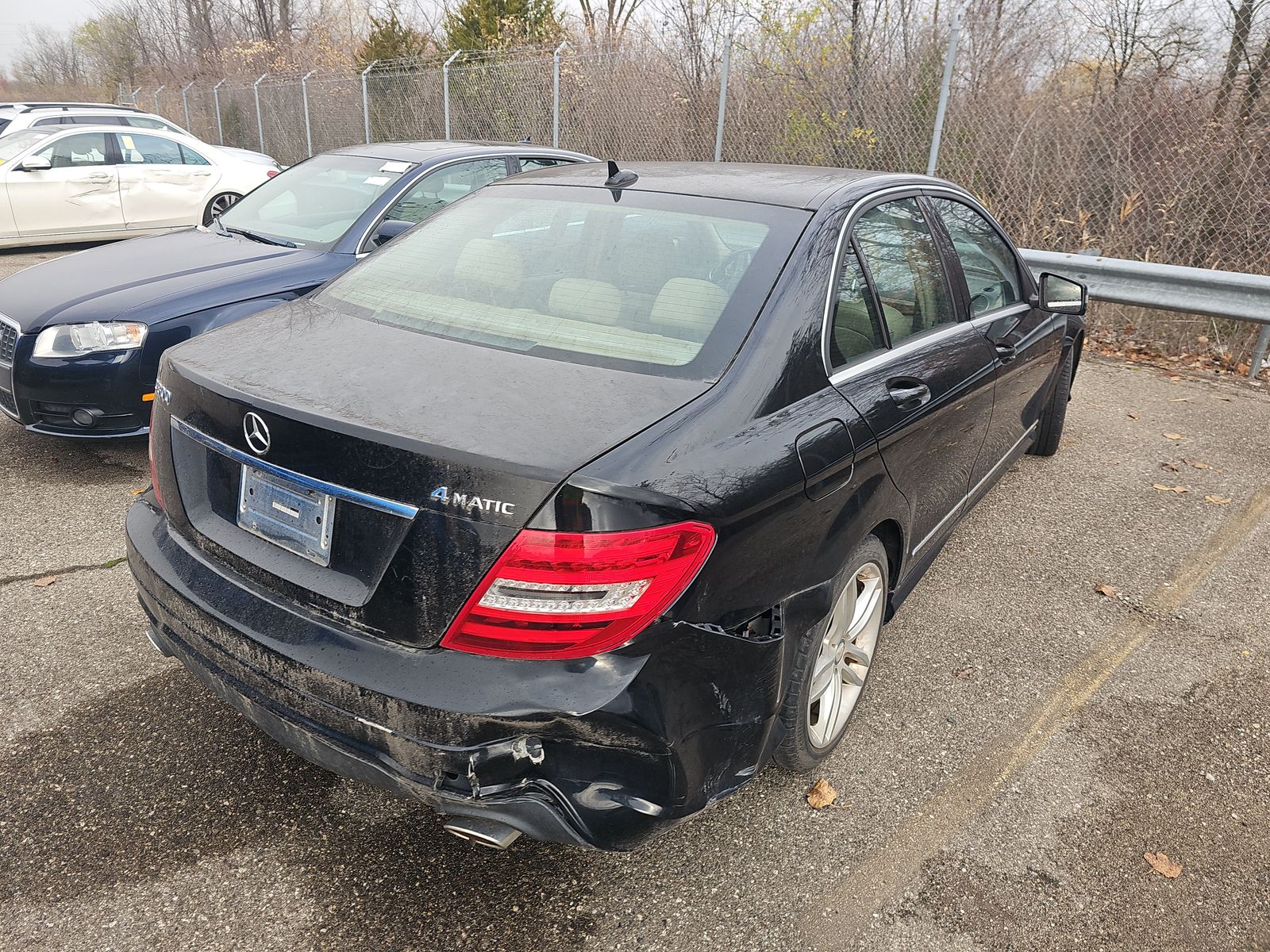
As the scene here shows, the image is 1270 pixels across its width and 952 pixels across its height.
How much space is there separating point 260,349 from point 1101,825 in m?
2.65

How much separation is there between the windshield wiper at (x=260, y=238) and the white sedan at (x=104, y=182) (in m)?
5.04

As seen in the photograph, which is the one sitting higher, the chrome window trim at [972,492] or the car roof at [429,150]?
the car roof at [429,150]

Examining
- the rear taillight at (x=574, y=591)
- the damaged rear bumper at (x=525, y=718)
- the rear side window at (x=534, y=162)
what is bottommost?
the damaged rear bumper at (x=525, y=718)

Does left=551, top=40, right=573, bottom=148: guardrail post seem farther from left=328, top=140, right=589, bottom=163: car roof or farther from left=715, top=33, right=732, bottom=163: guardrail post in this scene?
left=328, top=140, right=589, bottom=163: car roof

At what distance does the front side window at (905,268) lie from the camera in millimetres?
2781

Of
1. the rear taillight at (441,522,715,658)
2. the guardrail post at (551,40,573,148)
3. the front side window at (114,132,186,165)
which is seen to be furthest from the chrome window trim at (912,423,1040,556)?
the front side window at (114,132,186,165)

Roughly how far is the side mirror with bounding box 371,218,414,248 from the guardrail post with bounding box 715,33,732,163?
5793 millimetres

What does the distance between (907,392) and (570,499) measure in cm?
130

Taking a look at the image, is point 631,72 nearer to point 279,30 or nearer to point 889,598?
point 889,598

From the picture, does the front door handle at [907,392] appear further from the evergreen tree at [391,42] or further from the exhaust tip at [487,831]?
the evergreen tree at [391,42]

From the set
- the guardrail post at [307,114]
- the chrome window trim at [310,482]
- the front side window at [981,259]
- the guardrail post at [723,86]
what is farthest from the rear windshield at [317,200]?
the guardrail post at [307,114]

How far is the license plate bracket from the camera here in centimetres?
199

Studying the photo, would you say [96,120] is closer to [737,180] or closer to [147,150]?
[147,150]

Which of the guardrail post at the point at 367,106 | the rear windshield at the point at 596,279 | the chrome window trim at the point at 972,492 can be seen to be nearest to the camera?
the rear windshield at the point at 596,279
